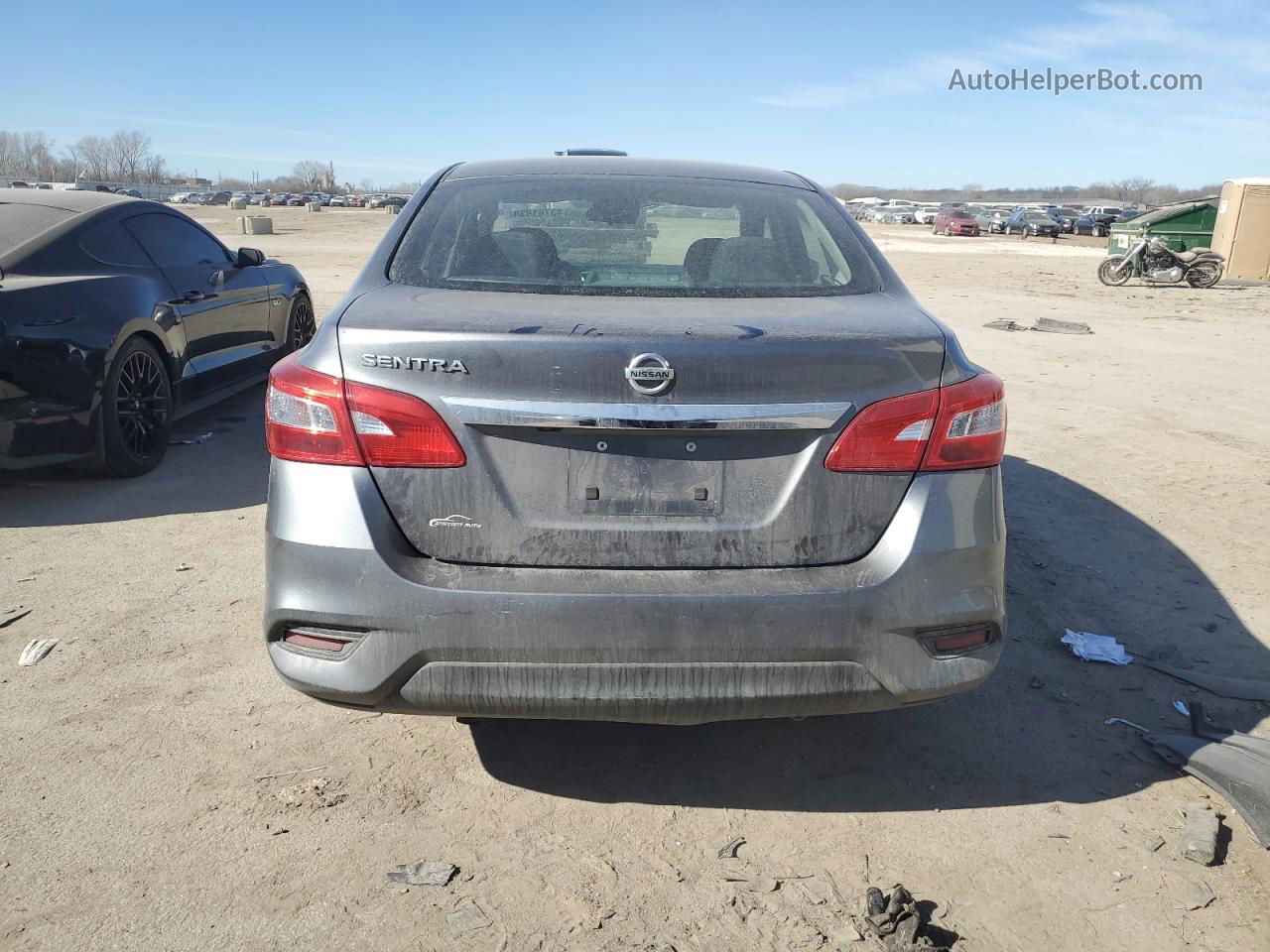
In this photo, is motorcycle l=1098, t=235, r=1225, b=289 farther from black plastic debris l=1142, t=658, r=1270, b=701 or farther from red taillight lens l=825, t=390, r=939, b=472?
red taillight lens l=825, t=390, r=939, b=472

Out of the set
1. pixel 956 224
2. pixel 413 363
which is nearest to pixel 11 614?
pixel 413 363

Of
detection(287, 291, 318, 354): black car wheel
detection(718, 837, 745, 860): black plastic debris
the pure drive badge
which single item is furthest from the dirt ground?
detection(287, 291, 318, 354): black car wheel

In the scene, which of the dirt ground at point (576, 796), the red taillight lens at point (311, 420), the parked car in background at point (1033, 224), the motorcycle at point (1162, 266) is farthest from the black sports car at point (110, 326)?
the parked car in background at point (1033, 224)

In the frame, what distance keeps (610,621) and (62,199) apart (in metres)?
5.68

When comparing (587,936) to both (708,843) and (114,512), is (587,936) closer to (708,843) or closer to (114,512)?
(708,843)

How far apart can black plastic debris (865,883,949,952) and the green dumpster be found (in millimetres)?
24921

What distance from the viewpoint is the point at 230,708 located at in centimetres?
343

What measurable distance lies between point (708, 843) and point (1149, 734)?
5.30ft

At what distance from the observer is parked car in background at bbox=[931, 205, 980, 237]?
2194 inches

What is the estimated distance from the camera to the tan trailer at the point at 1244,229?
957 inches

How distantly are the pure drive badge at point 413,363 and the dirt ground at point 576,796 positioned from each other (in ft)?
4.19

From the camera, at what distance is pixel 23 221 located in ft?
19.3

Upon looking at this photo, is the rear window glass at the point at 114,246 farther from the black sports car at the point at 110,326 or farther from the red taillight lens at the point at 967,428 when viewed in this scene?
the red taillight lens at the point at 967,428

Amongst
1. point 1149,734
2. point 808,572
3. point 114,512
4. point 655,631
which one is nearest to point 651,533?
point 655,631
